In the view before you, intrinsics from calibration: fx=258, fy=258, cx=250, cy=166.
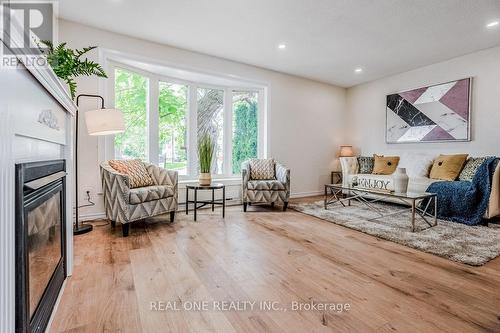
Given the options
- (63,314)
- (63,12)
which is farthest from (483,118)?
(63,12)

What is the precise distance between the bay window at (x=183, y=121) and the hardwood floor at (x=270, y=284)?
1557 mm

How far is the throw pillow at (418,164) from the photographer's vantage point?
412cm

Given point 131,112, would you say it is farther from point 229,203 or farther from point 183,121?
point 229,203

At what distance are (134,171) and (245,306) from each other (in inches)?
91.0

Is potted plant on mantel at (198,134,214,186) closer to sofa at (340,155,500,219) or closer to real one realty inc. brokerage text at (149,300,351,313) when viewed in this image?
real one realty inc. brokerage text at (149,300,351,313)

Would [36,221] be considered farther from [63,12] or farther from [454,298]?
[63,12]

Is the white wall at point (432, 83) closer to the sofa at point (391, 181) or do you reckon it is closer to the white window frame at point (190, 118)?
the sofa at point (391, 181)

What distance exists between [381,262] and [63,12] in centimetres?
411

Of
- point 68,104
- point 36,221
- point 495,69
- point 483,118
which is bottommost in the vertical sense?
point 36,221

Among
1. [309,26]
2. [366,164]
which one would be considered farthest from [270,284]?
[366,164]

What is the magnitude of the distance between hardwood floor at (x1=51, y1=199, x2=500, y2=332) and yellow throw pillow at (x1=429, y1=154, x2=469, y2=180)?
201 centimetres

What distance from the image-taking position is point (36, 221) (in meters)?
1.07

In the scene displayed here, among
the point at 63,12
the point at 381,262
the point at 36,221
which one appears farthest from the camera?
the point at 63,12

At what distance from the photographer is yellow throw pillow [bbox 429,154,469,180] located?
3723mm
